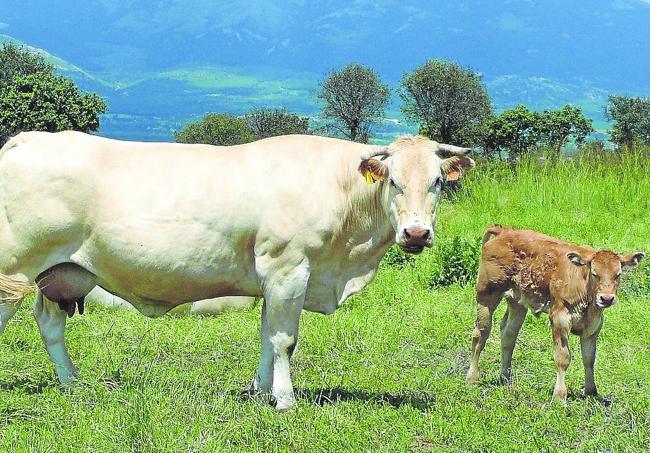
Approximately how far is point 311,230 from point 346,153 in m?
0.89

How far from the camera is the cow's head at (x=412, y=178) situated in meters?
6.97

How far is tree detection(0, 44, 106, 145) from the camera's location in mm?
52500

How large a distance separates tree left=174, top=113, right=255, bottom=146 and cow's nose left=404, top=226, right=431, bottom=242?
65.7 metres

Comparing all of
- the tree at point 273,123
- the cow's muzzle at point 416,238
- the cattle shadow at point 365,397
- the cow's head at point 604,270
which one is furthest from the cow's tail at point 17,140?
the tree at point 273,123

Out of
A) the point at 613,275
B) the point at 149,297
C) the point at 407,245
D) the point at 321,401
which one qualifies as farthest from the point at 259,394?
the point at 613,275

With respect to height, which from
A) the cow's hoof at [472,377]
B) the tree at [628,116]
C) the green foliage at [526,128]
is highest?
the tree at [628,116]

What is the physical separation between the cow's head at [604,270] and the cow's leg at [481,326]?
1.06m

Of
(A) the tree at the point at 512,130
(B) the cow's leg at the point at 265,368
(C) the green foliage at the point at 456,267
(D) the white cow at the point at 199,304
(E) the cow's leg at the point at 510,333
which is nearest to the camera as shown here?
(B) the cow's leg at the point at 265,368

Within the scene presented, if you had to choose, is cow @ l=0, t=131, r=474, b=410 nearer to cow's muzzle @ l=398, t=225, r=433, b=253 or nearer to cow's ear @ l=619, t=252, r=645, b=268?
cow's muzzle @ l=398, t=225, r=433, b=253

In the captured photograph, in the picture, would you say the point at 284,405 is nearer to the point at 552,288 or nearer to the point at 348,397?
the point at 348,397

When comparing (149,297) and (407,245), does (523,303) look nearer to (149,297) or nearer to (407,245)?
(407,245)

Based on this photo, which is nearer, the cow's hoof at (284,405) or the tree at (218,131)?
the cow's hoof at (284,405)

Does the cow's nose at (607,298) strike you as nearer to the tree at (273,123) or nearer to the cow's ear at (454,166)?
the cow's ear at (454,166)

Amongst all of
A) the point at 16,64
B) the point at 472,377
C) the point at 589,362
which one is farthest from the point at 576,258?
the point at 16,64
